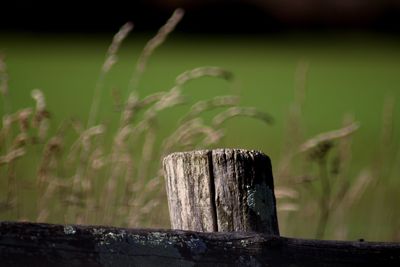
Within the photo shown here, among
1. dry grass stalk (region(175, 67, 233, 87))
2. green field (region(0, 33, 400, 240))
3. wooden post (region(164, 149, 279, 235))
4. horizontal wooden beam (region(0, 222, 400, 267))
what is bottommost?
horizontal wooden beam (region(0, 222, 400, 267))

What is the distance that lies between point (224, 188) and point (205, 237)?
0.96ft

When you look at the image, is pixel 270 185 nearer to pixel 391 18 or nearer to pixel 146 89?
pixel 146 89

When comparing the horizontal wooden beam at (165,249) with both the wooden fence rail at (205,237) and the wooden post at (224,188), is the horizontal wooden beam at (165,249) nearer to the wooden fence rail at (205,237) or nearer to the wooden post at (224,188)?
the wooden fence rail at (205,237)

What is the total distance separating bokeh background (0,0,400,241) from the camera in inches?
175

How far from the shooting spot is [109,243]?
1777 millimetres

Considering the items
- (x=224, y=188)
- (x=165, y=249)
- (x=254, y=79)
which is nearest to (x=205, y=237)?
(x=165, y=249)

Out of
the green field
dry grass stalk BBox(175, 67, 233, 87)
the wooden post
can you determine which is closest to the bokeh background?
the green field

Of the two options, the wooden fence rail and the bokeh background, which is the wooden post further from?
the bokeh background

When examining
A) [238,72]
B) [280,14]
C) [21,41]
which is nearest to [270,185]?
[238,72]

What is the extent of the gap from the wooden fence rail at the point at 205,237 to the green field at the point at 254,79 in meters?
3.00

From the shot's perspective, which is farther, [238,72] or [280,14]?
[280,14]

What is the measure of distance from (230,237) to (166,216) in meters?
1.99

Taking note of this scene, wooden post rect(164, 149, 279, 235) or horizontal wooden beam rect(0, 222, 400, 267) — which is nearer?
horizontal wooden beam rect(0, 222, 400, 267)

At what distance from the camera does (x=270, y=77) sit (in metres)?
11.0
